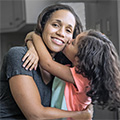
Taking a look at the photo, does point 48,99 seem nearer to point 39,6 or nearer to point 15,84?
point 15,84

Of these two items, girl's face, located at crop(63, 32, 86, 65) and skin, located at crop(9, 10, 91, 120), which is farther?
girl's face, located at crop(63, 32, 86, 65)

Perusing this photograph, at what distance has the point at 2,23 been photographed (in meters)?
3.38

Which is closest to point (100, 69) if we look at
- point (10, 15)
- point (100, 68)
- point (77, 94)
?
point (100, 68)

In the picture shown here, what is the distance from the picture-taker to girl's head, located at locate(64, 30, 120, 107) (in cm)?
86

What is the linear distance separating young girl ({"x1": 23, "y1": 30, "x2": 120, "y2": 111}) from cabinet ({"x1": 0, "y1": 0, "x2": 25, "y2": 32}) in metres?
2.23

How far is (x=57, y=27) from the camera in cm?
96

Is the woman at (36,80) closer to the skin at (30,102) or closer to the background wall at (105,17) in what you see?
the skin at (30,102)

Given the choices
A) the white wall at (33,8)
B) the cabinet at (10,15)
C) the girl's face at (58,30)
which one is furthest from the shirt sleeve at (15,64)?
the cabinet at (10,15)

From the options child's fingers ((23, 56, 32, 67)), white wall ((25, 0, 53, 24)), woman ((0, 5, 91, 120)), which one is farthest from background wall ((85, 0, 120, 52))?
child's fingers ((23, 56, 32, 67))

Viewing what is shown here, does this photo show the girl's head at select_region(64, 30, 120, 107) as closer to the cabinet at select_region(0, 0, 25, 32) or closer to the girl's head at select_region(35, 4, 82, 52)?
the girl's head at select_region(35, 4, 82, 52)

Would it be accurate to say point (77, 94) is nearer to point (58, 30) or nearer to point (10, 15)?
point (58, 30)

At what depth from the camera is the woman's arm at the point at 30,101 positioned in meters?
0.82

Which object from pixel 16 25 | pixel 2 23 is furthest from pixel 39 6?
pixel 2 23

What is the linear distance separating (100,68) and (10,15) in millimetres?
2706
